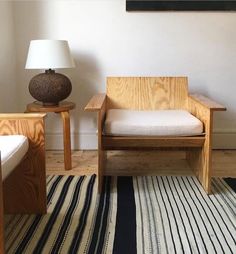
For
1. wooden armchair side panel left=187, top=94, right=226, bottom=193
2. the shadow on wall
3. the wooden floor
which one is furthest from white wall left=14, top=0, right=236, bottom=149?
wooden armchair side panel left=187, top=94, right=226, bottom=193

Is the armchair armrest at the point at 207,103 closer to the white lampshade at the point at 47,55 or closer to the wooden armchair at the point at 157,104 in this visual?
the wooden armchair at the point at 157,104

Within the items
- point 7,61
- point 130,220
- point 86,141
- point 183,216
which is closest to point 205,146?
point 183,216

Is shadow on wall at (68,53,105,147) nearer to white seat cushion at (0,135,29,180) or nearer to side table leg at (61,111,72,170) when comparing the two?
side table leg at (61,111,72,170)

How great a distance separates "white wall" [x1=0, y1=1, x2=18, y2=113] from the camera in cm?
233

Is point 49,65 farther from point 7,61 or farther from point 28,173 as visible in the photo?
point 28,173

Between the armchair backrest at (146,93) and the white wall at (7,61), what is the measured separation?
2.28ft

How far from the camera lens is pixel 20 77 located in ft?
8.58

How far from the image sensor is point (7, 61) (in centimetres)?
242

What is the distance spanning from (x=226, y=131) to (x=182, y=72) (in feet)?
1.85

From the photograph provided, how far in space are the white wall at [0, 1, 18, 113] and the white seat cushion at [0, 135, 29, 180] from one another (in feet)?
3.23

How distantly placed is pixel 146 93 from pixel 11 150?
1.28 meters

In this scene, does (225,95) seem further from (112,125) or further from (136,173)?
(112,125)

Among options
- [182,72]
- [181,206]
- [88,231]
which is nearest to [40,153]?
[88,231]

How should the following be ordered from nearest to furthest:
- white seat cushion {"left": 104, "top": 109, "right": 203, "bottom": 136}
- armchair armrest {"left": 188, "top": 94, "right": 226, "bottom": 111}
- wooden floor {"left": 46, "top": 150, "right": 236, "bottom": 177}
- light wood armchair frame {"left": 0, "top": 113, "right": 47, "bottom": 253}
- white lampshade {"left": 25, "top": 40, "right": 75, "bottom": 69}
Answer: light wood armchair frame {"left": 0, "top": 113, "right": 47, "bottom": 253} < armchair armrest {"left": 188, "top": 94, "right": 226, "bottom": 111} < white seat cushion {"left": 104, "top": 109, "right": 203, "bottom": 136} < white lampshade {"left": 25, "top": 40, "right": 75, "bottom": 69} < wooden floor {"left": 46, "top": 150, "right": 236, "bottom": 177}
